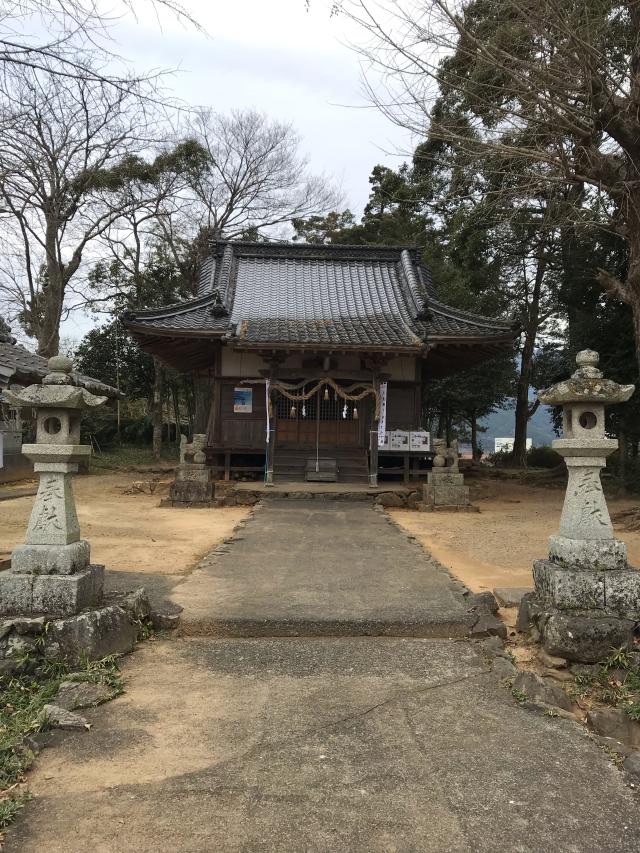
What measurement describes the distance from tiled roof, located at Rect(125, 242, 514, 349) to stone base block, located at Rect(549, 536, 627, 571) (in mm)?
8683

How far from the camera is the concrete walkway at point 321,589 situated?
13.5 ft

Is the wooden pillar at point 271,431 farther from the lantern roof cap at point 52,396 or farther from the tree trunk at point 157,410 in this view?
the tree trunk at point 157,410

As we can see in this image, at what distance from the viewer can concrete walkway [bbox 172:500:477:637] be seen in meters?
4.12

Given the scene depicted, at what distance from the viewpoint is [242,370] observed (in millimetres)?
14211

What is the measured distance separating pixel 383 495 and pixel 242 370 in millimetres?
4979

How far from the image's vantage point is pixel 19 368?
969 centimetres

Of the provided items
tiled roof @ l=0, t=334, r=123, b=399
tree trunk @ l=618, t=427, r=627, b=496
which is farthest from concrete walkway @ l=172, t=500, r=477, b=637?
tree trunk @ l=618, t=427, r=627, b=496

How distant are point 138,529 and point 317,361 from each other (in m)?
6.74

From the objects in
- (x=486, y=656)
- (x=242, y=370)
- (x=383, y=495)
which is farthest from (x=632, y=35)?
(x=242, y=370)

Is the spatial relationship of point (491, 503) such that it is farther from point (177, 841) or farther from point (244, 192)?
point (244, 192)

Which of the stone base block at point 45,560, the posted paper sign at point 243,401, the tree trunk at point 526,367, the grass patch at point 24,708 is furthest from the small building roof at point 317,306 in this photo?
the grass patch at point 24,708

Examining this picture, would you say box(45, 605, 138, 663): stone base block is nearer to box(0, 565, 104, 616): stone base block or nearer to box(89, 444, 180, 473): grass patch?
box(0, 565, 104, 616): stone base block

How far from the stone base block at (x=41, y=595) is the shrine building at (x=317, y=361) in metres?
8.78

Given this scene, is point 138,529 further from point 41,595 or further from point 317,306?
point 317,306
